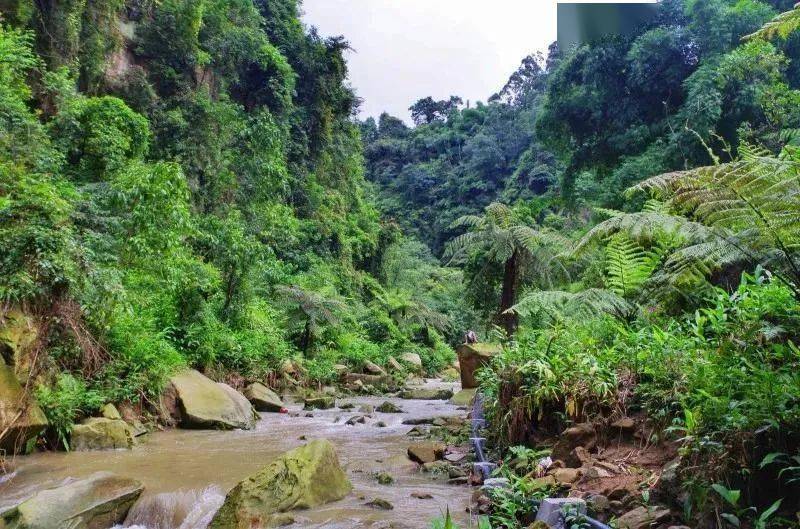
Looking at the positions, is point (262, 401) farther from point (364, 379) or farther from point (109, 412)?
point (364, 379)

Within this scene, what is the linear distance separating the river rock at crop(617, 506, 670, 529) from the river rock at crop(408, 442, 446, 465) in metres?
3.52

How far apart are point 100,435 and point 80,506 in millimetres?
2936

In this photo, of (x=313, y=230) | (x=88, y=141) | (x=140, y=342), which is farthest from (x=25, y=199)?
(x=313, y=230)

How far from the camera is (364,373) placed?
1791cm

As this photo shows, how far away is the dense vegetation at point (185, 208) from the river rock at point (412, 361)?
65cm

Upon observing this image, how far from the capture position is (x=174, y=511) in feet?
15.9

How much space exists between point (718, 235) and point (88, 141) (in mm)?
13182

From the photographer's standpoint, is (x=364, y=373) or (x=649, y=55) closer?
(x=649, y=55)

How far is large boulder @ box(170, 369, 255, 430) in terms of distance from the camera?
8773 millimetres

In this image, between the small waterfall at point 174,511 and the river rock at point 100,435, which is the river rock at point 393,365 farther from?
the small waterfall at point 174,511

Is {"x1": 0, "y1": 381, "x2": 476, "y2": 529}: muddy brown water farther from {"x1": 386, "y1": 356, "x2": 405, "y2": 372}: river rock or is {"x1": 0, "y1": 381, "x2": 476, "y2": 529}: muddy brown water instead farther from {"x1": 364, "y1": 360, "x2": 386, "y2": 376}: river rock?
{"x1": 386, "y1": 356, "x2": 405, "y2": 372}: river rock

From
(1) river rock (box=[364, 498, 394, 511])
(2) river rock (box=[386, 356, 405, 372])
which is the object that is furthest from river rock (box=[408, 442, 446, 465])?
(2) river rock (box=[386, 356, 405, 372])

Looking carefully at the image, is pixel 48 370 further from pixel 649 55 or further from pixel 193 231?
pixel 649 55

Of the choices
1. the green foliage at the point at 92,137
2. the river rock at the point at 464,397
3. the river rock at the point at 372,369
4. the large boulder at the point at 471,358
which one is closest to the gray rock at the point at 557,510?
the large boulder at the point at 471,358
